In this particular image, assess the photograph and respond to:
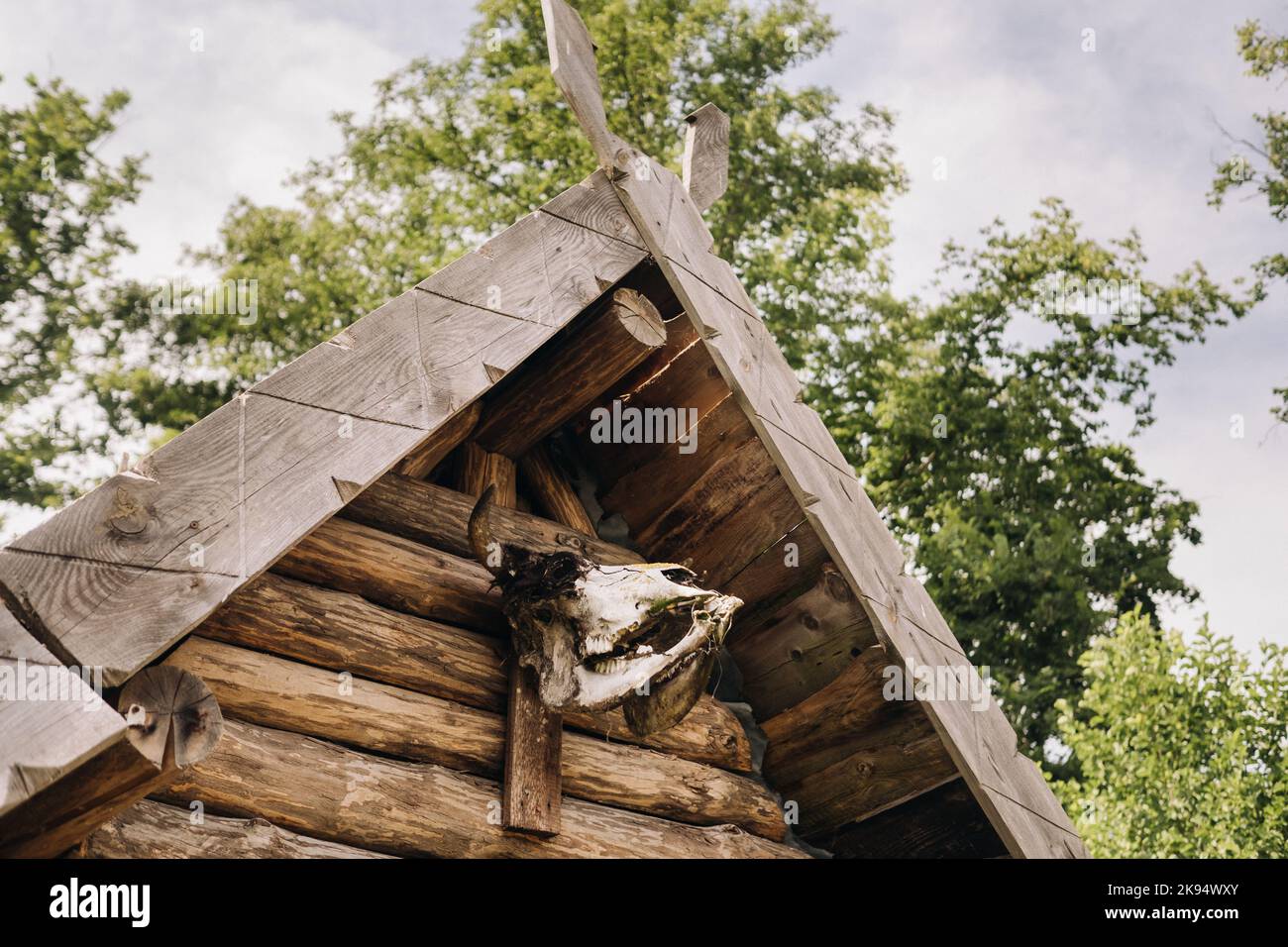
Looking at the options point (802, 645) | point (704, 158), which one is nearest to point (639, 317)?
point (704, 158)

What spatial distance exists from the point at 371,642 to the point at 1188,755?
31.6ft

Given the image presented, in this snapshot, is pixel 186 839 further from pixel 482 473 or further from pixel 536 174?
pixel 536 174

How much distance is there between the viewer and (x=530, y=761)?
11.7 ft

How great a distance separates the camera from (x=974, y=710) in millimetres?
3939

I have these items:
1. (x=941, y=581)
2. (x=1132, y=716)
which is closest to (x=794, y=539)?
(x=1132, y=716)

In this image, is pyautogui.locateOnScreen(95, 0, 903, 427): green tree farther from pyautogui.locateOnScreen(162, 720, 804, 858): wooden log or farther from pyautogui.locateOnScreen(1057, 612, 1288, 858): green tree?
pyautogui.locateOnScreen(162, 720, 804, 858): wooden log

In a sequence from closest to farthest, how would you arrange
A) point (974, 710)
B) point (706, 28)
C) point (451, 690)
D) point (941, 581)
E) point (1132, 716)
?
point (451, 690) < point (974, 710) < point (1132, 716) < point (941, 581) < point (706, 28)

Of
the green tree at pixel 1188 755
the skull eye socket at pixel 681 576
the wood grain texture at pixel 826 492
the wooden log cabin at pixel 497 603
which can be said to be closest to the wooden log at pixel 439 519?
the wooden log cabin at pixel 497 603

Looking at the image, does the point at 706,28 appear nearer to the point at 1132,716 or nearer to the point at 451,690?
the point at 1132,716

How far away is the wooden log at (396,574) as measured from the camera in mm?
Answer: 3455

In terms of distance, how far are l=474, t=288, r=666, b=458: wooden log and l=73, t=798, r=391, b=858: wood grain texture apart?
1.49m

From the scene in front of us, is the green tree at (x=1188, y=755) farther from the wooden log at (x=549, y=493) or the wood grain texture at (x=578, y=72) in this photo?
the wood grain texture at (x=578, y=72)

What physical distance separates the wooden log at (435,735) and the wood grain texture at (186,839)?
12.0 inches
